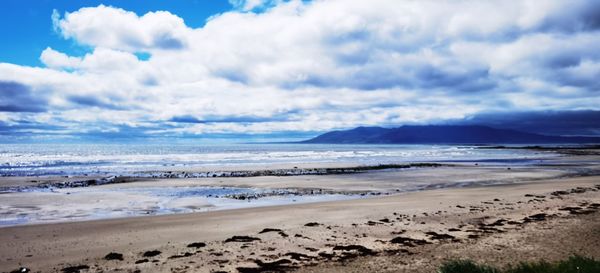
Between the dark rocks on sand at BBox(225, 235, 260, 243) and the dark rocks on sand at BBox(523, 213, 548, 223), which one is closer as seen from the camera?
the dark rocks on sand at BBox(225, 235, 260, 243)

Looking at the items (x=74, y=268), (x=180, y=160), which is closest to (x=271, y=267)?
(x=74, y=268)

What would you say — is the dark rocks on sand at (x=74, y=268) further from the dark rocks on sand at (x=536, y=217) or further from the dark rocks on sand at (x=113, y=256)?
the dark rocks on sand at (x=536, y=217)

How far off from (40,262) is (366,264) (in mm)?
7162

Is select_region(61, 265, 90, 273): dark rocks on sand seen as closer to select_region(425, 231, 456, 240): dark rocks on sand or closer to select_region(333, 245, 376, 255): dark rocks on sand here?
select_region(333, 245, 376, 255): dark rocks on sand

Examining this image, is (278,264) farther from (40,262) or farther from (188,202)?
(188,202)

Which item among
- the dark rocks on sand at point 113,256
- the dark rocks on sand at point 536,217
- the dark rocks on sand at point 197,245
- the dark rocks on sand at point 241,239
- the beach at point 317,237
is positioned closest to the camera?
the beach at point 317,237

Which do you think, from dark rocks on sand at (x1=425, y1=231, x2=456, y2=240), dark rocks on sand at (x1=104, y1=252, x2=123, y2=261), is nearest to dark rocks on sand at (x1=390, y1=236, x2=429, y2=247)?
dark rocks on sand at (x1=425, y1=231, x2=456, y2=240)

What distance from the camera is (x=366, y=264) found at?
8.88 m

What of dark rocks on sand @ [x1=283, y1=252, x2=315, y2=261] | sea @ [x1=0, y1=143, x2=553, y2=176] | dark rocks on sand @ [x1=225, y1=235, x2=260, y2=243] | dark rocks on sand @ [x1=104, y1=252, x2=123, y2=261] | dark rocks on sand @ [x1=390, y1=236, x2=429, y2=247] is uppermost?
sea @ [x1=0, y1=143, x2=553, y2=176]

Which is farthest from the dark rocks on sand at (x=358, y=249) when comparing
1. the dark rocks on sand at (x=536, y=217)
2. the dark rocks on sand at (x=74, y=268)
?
the dark rocks on sand at (x=536, y=217)

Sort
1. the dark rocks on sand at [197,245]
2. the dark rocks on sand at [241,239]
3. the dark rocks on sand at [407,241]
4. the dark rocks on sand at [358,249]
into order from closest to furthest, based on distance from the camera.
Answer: the dark rocks on sand at [358,249] < the dark rocks on sand at [407,241] < the dark rocks on sand at [197,245] < the dark rocks on sand at [241,239]

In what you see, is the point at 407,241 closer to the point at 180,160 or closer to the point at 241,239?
the point at 241,239

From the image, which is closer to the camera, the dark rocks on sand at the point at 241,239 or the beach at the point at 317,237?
the beach at the point at 317,237

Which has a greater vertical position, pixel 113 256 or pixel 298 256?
pixel 113 256
